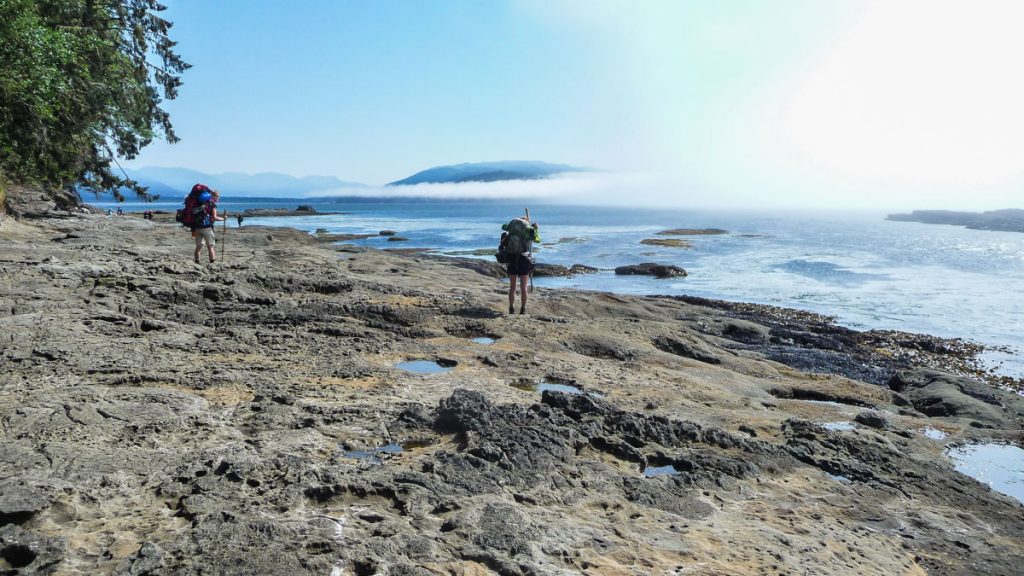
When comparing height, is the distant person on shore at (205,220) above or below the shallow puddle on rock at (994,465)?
above

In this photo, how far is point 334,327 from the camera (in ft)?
31.0

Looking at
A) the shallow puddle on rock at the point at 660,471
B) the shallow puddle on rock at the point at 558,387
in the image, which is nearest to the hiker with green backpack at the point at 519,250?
the shallow puddle on rock at the point at 558,387

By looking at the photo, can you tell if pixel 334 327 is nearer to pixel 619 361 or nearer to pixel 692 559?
pixel 619 361

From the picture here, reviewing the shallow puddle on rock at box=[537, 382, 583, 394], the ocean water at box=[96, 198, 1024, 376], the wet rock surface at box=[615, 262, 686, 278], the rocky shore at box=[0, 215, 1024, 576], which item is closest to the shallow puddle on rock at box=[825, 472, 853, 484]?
the rocky shore at box=[0, 215, 1024, 576]

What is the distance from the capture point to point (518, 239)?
41.4 ft

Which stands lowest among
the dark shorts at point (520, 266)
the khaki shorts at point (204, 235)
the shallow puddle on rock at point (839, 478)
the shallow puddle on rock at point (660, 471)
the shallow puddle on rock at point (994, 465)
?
the shallow puddle on rock at point (994, 465)

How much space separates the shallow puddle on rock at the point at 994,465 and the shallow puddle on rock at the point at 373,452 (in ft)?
21.4

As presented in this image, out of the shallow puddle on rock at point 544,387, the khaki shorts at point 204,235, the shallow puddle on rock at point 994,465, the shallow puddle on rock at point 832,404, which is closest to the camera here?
the shallow puddle on rock at point 994,465

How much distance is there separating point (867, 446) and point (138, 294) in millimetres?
10582

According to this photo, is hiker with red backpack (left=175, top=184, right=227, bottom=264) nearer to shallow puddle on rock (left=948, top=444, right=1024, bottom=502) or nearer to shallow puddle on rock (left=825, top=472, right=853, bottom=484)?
shallow puddle on rock (left=825, top=472, right=853, bottom=484)

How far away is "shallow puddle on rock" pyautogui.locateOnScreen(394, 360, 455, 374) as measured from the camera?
807cm

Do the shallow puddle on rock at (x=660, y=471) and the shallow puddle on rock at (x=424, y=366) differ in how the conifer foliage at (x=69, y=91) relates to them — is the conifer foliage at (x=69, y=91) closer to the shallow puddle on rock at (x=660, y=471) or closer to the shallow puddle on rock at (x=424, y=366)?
the shallow puddle on rock at (x=424, y=366)

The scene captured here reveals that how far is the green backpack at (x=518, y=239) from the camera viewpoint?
12.6 metres

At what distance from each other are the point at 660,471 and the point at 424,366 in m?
3.93
